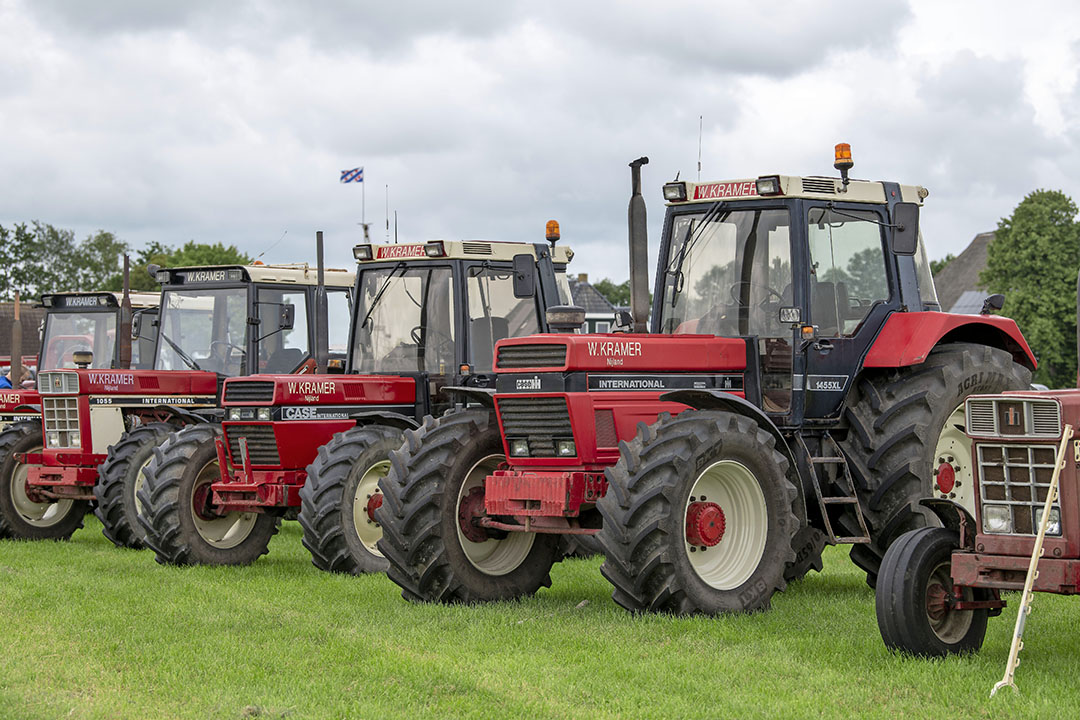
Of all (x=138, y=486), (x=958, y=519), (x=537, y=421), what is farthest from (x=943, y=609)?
(x=138, y=486)

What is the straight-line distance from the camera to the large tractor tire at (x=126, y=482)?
41.2ft

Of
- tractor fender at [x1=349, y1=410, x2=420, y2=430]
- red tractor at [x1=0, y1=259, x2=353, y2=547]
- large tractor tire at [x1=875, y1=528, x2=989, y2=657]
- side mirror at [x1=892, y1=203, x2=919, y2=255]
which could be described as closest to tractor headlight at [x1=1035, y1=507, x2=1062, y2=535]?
large tractor tire at [x1=875, y1=528, x2=989, y2=657]

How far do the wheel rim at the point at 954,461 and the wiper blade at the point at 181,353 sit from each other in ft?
25.7

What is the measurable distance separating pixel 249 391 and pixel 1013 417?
6758mm

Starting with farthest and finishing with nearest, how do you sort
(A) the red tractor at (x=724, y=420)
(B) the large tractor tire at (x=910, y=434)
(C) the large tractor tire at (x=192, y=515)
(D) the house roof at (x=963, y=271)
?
(D) the house roof at (x=963, y=271) < (C) the large tractor tire at (x=192, y=515) < (B) the large tractor tire at (x=910, y=434) < (A) the red tractor at (x=724, y=420)

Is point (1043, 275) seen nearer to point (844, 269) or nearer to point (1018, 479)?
point (844, 269)

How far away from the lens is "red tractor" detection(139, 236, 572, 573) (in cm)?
1130

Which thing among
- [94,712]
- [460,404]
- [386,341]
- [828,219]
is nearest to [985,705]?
[94,712]

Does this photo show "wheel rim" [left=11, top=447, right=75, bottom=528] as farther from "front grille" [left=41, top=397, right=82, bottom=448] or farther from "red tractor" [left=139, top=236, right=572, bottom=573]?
"red tractor" [left=139, top=236, right=572, bottom=573]

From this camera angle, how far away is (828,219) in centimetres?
948

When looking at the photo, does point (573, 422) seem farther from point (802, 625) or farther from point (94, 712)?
point (94, 712)

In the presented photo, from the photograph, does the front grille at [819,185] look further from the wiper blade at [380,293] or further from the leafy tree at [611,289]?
the leafy tree at [611,289]

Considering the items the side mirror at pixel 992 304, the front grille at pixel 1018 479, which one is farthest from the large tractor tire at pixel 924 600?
the side mirror at pixel 992 304

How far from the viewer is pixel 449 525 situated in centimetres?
884
